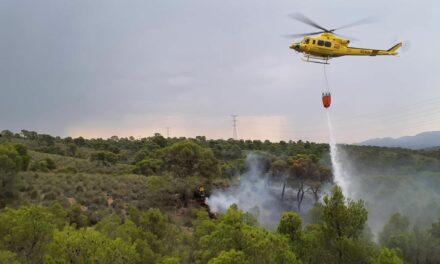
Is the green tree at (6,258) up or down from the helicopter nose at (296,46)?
down

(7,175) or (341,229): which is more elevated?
(7,175)

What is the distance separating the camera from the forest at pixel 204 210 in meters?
21.8

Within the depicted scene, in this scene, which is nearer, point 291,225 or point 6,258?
point 6,258

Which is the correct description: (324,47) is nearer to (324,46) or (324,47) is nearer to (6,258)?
(324,46)

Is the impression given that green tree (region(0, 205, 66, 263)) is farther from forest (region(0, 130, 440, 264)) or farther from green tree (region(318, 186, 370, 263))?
green tree (region(318, 186, 370, 263))

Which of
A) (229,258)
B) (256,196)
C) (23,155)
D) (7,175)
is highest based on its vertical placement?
(23,155)

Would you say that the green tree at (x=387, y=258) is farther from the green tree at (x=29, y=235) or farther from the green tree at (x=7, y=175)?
the green tree at (x=7, y=175)

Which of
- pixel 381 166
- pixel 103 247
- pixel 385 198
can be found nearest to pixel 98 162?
pixel 385 198

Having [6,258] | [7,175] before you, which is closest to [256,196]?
[7,175]

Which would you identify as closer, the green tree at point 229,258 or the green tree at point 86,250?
the green tree at point 229,258

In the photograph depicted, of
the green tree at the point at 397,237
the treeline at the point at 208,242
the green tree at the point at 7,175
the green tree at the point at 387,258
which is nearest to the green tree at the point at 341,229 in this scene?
the treeline at the point at 208,242

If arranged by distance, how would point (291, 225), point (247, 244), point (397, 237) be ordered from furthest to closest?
point (397, 237), point (291, 225), point (247, 244)

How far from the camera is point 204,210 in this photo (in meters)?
55.1

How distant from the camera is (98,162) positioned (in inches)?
3423
